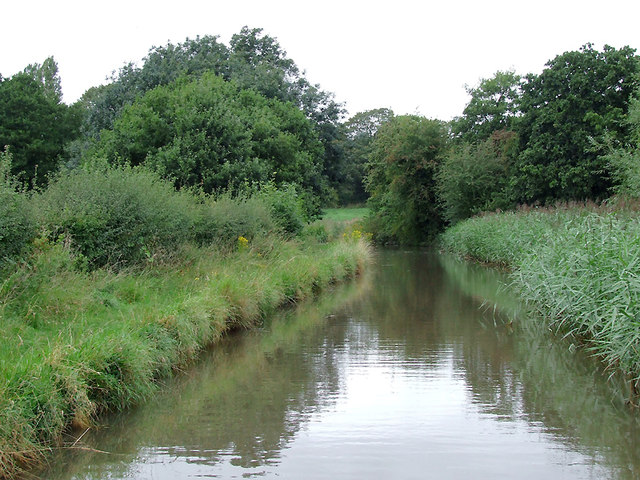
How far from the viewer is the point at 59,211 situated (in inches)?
469

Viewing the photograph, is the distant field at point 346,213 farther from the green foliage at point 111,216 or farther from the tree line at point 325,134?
the green foliage at point 111,216

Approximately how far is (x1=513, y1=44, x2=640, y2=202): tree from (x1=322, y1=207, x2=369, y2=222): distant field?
85.9 ft

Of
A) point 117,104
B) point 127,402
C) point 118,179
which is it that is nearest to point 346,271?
point 118,179

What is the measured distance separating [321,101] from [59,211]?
35444 millimetres

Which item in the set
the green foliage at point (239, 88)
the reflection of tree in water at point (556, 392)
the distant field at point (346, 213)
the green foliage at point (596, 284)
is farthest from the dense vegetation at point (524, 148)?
the reflection of tree in water at point (556, 392)

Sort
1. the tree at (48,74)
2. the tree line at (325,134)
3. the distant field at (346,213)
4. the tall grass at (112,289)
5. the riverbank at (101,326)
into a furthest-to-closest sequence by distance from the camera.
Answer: the tree at (48,74), the distant field at (346,213), the tree line at (325,134), the tall grass at (112,289), the riverbank at (101,326)

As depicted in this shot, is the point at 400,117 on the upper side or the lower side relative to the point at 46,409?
upper

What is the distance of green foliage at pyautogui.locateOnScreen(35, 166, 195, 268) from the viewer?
11883 millimetres

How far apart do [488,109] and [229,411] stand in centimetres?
4320

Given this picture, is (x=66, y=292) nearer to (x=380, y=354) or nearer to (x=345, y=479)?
(x=380, y=354)

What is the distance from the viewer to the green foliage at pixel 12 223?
8836mm

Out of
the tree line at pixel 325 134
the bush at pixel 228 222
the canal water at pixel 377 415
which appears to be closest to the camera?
the canal water at pixel 377 415

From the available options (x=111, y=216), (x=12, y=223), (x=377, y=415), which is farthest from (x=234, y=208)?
(x=377, y=415)

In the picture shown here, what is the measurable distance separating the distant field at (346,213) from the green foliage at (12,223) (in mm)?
50590
